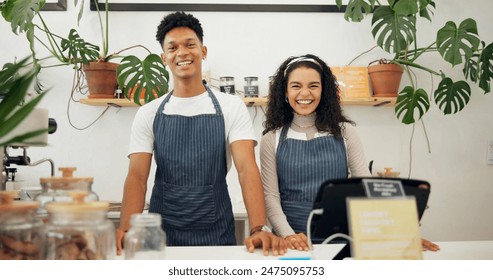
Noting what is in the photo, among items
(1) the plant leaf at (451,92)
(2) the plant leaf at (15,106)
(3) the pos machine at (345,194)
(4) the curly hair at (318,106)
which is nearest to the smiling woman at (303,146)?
(4) the curly hair at (318,106)

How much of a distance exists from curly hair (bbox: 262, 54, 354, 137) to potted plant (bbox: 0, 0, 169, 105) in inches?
31.9

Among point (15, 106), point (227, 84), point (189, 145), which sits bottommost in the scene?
point (189, 145)

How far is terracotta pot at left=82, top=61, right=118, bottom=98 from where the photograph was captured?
266cm

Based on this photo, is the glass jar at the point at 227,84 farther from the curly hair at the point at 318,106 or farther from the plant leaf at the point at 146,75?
the curly hair at the point at 318,106

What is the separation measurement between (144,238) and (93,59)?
2125mm

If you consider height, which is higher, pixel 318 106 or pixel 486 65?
pixel 486 65

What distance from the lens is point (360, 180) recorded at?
2.55ft

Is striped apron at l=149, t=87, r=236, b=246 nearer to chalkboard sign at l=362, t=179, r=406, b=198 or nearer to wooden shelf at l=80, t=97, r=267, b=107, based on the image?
chalkboard sign at l=362, t=179, r=406, b=198

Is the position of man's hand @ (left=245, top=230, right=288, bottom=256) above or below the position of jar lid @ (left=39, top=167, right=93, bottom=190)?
below

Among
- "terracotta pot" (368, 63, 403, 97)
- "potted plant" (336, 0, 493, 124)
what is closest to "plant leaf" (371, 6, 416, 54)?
"potted plant" (336, 0, 493, 124)

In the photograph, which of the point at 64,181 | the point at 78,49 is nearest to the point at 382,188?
the point at 64,181

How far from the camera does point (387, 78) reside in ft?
9.17

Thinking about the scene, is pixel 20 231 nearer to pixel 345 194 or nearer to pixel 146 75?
pixel 345 194
